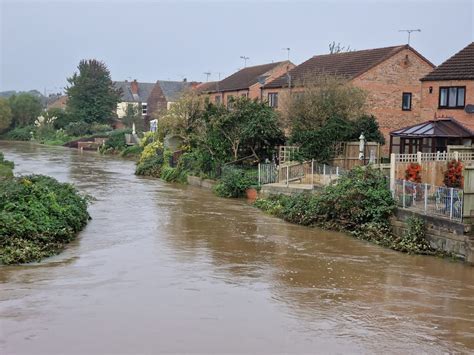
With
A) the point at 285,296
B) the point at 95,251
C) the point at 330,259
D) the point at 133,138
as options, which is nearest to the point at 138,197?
the point at 95,251

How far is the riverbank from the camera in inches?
650

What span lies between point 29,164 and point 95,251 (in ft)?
112

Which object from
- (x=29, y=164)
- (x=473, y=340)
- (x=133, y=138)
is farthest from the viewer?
(x=133, y=138)

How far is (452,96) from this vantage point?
29406 mm

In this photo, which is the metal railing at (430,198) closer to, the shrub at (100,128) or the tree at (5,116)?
the shrub at (100,128)

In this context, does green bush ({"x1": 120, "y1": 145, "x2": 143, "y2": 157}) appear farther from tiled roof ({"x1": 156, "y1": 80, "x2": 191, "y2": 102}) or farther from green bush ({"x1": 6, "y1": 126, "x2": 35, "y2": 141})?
green bush ({"x1": 6, "y1": 126, "x2": 35, "y2": 141})

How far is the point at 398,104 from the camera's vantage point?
38250mm

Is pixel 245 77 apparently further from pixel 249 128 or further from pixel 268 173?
pixel 268 173

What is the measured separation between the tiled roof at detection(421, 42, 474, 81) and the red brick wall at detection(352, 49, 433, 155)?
22.8 ft

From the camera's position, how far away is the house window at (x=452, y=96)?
1142 inches

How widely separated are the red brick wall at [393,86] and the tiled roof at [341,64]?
49 cm

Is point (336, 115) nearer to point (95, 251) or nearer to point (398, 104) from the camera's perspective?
point (398, 104)

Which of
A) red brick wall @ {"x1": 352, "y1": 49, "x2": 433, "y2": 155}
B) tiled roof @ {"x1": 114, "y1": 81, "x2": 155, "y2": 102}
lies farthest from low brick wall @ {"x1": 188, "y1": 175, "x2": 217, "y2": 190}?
tiled roof @ {"x1": 114, "y1": 81, "x2": 155, "y2": 102}

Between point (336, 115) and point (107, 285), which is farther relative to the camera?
point (336, 115)
